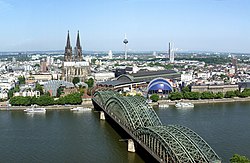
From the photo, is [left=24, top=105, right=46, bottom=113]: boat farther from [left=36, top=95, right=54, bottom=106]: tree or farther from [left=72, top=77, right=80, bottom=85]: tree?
[left=72, top=77, right=80, bottom=85]: tree

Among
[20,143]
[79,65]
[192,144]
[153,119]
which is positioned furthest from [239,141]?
[79,65]

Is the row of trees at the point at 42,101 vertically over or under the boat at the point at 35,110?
over

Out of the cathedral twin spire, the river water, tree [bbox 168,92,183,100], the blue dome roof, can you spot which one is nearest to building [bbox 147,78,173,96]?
the blue dome roof

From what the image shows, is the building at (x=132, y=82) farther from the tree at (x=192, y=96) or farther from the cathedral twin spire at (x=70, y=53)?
the cathedral twin spire at (x=70, y=53)

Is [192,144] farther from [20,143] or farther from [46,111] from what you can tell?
[46,111]

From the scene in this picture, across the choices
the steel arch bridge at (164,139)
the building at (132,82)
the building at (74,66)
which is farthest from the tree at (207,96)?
the building at (74,66)

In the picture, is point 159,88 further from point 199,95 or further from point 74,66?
point 74,66
